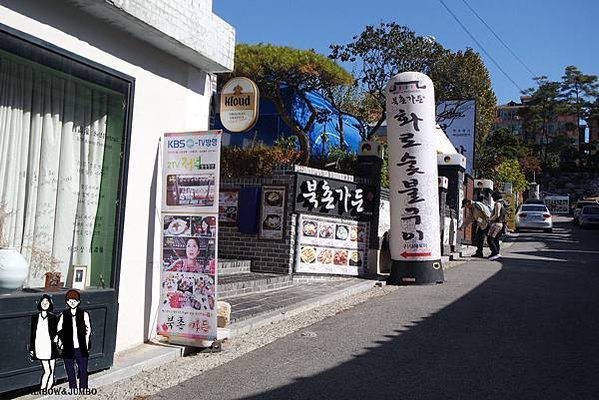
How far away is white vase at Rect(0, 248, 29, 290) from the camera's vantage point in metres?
4.56

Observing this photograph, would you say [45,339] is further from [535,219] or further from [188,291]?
[535,219]

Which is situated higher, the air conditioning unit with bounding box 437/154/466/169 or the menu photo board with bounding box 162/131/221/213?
the air conditioning unit with bounding box 437/154/466/169

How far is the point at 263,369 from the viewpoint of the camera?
5.84m

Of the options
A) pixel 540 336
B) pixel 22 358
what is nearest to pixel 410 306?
pixel 540 336

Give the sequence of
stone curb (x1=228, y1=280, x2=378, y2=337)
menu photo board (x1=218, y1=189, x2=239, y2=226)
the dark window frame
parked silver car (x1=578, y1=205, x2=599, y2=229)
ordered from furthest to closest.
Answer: parked silver car (x1=578, y1=205, x2=599, y2=229)
menu photo board (x1=218, y1=189, x2=239, y2=226)
stone curb (x1=228, y1=280, x2=378, y2=337)
the dark window frame

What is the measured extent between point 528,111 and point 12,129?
205 feet

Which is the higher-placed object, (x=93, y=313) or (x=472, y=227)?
(x=472, y=227)

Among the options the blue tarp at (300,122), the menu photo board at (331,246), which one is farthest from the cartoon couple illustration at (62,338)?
the blue tarp at (300,122)

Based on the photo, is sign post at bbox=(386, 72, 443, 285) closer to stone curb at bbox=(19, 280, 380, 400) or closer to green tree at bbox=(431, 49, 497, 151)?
stone curb at bbox=(19, 280, 380, 400)

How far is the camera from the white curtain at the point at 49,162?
5.00 meters

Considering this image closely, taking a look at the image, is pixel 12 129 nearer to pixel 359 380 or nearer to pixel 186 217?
pixel 186 217

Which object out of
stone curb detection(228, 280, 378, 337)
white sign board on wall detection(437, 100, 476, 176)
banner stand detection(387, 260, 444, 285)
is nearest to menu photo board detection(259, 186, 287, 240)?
stone curb detection(228, 280, 378, 337)

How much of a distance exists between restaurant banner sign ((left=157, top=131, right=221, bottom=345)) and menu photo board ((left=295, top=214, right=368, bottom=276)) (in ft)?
17.7

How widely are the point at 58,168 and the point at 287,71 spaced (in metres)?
9.71
